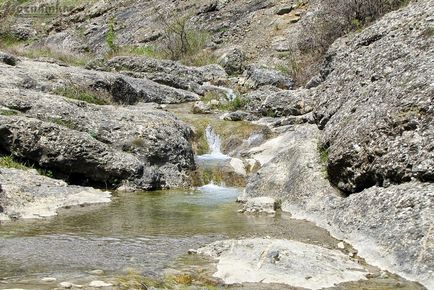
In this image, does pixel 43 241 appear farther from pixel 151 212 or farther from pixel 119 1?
pixel 119 1

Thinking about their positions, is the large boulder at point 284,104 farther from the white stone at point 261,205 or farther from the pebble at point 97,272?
the pebble at point 97,272

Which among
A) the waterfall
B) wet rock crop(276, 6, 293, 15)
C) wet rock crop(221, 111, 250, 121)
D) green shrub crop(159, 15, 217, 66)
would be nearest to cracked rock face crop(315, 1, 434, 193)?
the waterfall

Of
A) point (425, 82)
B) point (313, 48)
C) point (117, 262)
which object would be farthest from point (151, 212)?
point (313, 48)

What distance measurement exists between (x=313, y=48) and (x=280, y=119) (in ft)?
32.2

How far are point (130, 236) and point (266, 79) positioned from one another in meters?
24.5

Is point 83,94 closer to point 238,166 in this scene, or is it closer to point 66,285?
point 238,166

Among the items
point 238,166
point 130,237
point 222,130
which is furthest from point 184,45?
point 130,237

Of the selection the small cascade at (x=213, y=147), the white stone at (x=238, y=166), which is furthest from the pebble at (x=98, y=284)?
the small cascade at (x=213, y=147)

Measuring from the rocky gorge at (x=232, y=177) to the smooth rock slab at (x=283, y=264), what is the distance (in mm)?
34

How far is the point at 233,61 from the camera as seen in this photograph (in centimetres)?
4134

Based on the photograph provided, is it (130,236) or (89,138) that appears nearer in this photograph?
(130,236)

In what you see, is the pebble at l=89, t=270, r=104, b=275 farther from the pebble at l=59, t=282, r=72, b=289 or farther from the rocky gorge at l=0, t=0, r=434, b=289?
the pebble at l=59, t=282, r=72, b=289

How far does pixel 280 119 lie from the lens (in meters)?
26.8

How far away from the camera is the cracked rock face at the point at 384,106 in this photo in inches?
490
